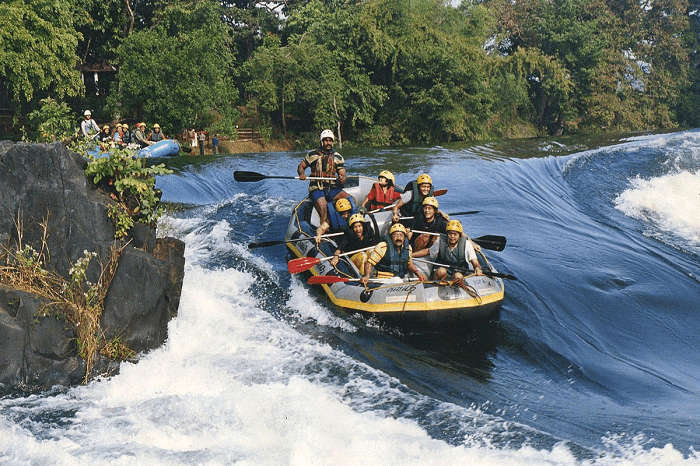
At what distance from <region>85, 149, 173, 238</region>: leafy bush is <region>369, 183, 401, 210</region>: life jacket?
419cm

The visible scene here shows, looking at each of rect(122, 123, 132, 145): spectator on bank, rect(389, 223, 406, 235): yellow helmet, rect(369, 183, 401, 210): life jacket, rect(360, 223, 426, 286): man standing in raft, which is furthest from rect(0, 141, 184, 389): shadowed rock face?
rect(122, 123, 132, 145): spectator on bank

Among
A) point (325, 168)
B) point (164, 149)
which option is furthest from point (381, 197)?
point (164, 149)

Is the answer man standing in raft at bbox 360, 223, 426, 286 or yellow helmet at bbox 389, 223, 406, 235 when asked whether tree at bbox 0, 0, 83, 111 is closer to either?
man standing in raft at bbox 360, 223, 426, 286

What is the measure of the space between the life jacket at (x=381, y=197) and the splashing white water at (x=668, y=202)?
609 centimetres

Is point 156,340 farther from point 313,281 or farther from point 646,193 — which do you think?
point 646,193

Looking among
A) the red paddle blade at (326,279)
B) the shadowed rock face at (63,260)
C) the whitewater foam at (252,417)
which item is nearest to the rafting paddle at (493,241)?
the red paddle blade at (326,279)

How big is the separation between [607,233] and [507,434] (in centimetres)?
870

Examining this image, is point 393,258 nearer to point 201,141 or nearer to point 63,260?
point 63,260

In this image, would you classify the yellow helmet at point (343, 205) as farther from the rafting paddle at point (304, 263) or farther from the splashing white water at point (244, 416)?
the splashing white water at point (244, 416)

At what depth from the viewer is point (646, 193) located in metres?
17.0

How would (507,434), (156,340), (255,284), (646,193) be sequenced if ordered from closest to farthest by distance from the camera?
1. (507,434)
2. (156,340)
3. (255,284)
4. (646,193)

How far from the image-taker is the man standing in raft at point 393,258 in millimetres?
8719

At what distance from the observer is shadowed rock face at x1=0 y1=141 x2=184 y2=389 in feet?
20.2

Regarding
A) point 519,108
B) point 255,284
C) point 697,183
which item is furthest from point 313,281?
point 519,108
